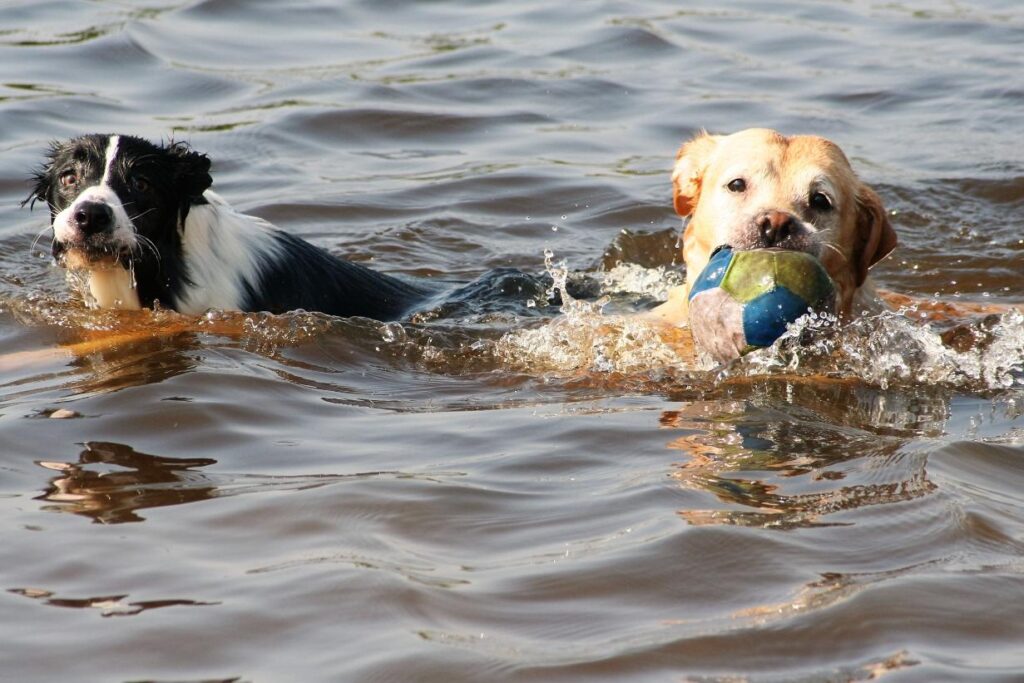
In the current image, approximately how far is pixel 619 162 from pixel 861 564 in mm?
6830

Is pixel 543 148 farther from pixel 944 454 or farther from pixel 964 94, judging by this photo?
pixel 944 454

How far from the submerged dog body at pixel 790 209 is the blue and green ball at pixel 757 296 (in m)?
0.29

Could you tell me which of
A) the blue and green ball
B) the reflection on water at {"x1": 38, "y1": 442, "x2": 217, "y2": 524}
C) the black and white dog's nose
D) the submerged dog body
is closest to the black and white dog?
the black and white dog's nose

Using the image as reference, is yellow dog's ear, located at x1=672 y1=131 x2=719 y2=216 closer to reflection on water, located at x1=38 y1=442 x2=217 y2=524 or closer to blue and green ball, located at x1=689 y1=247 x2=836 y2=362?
blue and green ball, located at x1=689 y1=247 x2=836 y2=362

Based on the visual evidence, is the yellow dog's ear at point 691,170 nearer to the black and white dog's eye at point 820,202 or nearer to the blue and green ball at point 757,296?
the black and white dog's eye at point 820,202

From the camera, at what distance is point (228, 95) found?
1137 centimetres

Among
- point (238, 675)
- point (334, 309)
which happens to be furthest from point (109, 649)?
point (334, 309)

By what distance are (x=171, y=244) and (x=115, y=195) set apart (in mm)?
431

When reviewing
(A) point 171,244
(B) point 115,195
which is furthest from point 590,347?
(B) point 115,195

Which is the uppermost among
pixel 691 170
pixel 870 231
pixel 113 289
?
pixel 691 170

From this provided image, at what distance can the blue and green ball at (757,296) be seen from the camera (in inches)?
211

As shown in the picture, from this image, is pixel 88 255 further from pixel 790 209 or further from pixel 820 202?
pixel 820 202

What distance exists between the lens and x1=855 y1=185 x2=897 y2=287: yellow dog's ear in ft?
20.5

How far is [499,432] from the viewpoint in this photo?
5.15 metres
